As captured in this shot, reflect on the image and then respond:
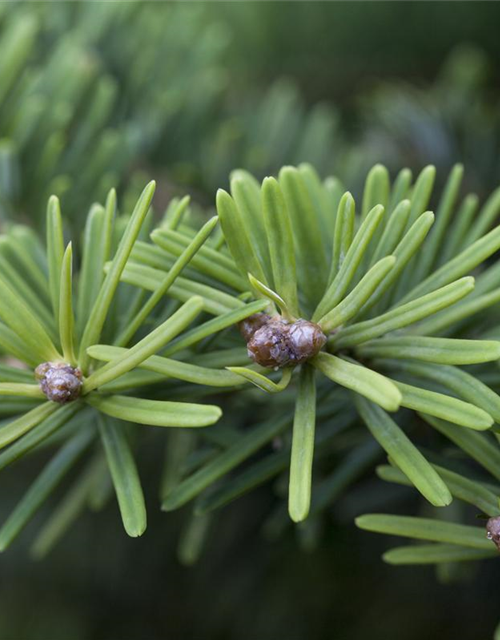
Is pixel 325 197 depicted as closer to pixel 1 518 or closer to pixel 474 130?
pixel 474 130

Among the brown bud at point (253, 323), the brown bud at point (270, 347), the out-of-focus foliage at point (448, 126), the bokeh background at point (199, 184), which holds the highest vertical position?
→ the out-of-focus foliage at point (448, 126)

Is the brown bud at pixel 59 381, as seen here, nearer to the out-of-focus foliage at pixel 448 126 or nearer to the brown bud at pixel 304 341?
the brown bud at pixel 304 341

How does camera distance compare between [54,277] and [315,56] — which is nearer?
[54,277]

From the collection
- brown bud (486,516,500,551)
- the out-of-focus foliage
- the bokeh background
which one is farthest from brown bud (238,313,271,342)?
the out-of-focus foliage

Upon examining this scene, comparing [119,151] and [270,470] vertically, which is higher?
[119,151]

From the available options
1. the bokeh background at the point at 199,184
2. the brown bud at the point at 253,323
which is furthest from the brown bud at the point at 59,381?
A: the bokeh background at the point at 199,184

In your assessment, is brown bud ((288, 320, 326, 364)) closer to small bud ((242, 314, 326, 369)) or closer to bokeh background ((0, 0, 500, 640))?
small bud ((242, 314, 326, 369))

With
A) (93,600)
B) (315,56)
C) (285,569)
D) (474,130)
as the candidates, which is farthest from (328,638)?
(315,56)
